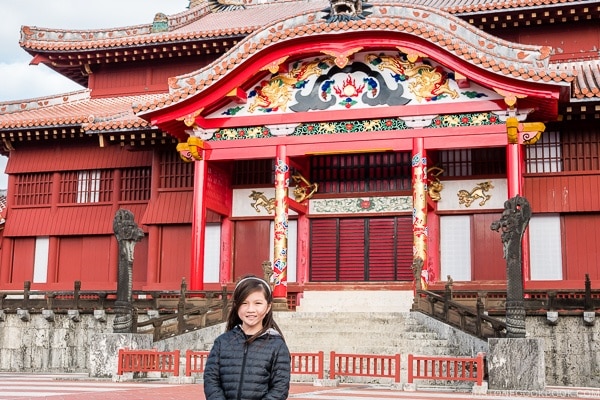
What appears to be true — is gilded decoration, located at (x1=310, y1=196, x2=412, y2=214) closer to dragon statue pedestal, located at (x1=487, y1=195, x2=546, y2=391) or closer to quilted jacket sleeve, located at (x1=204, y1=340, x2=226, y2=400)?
dragon statue pedestal, located at (x1=487, y1=195, x2=546, y2=391)

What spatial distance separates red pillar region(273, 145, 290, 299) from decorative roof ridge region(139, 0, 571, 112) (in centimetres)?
262

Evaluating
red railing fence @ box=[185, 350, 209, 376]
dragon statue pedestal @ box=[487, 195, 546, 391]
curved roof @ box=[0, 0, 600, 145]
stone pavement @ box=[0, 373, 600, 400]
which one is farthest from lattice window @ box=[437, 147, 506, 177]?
red railing fence @ box=[185, 350, 209, 376]

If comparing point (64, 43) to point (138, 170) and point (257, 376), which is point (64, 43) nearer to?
point (138, 170)

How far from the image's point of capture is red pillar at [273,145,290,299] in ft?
63.5

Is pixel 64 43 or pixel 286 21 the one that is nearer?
pixel 286 21

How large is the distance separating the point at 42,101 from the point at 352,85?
11892 millimetres

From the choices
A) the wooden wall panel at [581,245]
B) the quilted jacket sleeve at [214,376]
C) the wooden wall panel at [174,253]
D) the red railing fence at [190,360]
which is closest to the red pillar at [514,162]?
the wooden wall panel at [581,245]

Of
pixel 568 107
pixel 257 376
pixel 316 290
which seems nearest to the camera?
pixel 257 376

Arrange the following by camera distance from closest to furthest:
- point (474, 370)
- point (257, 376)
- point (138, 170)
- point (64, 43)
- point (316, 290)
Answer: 1. point (257, 376)
2. point (474, 370)
3. point (316, 290)
4. point (138, 170)
5. point (64, 43)

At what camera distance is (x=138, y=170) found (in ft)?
80.7

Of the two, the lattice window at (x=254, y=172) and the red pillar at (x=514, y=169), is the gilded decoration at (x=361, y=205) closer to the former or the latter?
the lattice window at (x=254, y=172)

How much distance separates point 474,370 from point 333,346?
339 cm

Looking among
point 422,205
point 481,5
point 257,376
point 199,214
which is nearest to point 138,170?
point 199,214

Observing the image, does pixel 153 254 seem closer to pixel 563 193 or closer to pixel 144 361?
pixel 144 361
